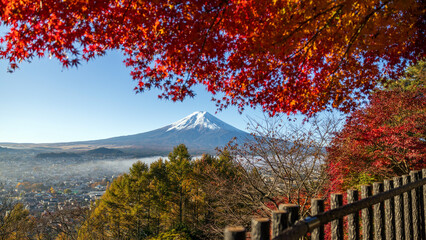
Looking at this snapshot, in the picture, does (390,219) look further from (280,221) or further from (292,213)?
(280,221)

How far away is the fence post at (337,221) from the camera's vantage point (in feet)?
5.80

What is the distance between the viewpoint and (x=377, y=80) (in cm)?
681

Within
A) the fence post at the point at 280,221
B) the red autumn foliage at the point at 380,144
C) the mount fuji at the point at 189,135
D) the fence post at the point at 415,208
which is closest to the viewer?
the fence post at the point at 280,221

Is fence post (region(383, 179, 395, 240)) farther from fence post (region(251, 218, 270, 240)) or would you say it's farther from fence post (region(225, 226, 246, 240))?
fence post (region(225, 226, 246, 240))

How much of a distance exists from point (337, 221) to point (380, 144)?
7248mm

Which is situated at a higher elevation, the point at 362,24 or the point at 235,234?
the point at 362,24

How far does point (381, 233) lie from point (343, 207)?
1124 millimetres

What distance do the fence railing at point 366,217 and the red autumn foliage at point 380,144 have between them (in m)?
4.39

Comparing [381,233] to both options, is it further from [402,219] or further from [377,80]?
[377,80]

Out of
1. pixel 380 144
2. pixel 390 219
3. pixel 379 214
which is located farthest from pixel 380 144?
pixel 379 214

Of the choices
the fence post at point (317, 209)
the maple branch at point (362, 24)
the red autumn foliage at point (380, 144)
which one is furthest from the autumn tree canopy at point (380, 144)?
the fence post at point (317, 209)

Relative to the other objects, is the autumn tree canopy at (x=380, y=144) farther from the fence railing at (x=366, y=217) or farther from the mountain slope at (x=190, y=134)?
the mountain slope at (x=190, y=134)

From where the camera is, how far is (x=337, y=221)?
1813 millimetres

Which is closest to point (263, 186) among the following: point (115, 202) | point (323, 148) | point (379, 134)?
point (323, 148)
